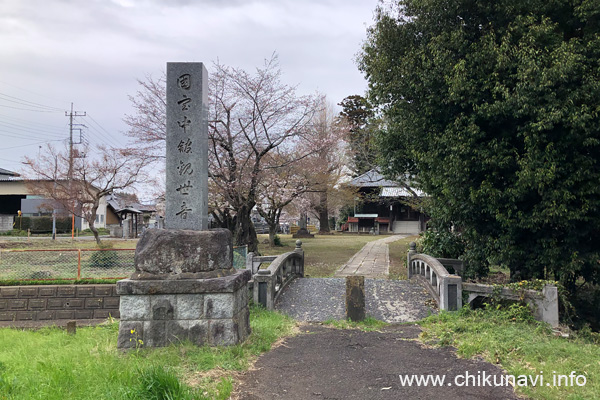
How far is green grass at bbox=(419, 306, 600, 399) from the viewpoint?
3.95 metres

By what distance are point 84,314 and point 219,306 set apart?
7.90 m

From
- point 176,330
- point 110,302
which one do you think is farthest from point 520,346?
point 110,302

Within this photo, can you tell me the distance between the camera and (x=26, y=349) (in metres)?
5.85

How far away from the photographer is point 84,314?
10898 millimetres

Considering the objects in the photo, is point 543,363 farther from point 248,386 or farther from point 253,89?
point 253,89

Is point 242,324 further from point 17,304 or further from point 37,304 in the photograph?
point 17,304

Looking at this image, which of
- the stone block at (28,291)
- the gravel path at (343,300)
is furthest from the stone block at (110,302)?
the gravel path at (343,300)

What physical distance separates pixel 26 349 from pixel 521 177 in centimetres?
873

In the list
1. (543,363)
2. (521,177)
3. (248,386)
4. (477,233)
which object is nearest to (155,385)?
(248,386)

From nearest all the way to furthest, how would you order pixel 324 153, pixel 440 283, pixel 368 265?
1. pixel 440 283
2. pixel 368 265
3. pixel 324 153

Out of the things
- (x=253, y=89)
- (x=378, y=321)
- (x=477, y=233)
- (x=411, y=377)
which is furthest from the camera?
(x=253, y=89)

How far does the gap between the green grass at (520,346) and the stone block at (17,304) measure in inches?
409

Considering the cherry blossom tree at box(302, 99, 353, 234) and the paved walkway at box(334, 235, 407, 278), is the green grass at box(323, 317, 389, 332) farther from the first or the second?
the cherry blossom tree at box(302, 99, 353, 234)

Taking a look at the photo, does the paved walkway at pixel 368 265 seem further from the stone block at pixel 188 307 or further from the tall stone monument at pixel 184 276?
the stone block at pixel 188 307
